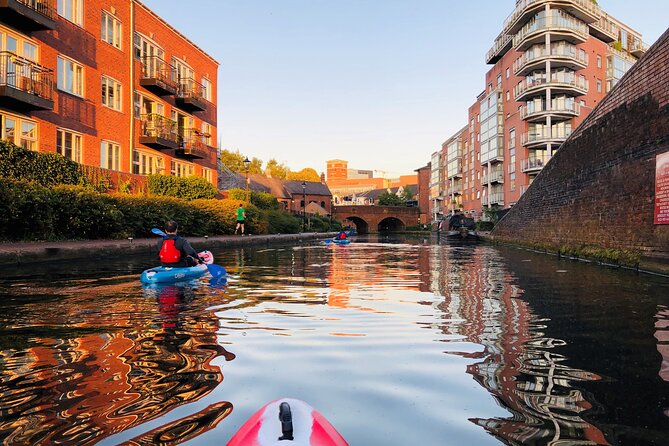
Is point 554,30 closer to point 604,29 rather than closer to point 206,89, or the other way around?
point 604,29

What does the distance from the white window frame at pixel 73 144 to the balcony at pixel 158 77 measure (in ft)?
20.1

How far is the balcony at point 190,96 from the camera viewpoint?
101ft

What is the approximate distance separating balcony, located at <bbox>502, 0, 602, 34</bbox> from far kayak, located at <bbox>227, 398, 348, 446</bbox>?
5269 centimetres

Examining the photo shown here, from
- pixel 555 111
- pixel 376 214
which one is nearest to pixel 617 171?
pixel 555 111

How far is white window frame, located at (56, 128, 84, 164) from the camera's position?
68.5ft

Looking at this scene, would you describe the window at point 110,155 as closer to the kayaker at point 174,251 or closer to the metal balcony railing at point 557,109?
the kayaker at point 174,251

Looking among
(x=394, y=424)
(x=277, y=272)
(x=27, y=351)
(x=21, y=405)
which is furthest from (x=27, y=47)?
(x=394, y=424)

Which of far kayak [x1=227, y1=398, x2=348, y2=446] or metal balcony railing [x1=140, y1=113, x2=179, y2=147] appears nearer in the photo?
far kayak [x1=227, y1=398, x2=348, y2=446]

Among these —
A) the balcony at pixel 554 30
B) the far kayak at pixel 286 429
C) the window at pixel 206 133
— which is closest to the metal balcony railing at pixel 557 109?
the balcony at pixel 554 30

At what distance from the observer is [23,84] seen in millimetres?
18297

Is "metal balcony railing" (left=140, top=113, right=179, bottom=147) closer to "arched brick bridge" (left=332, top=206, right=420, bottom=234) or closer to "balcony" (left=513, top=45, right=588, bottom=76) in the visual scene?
"balcony" (left=513, top=45, right=588, bottom=76)

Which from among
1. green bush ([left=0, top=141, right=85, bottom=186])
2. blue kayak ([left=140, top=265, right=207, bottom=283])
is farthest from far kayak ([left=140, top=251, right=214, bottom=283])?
green bush ([left=0, top=141, right=85, bottom=186])

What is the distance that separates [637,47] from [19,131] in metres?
65.1

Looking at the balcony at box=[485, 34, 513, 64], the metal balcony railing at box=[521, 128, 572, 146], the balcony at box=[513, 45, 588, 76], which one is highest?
the balcony at box=[485, 34, 513, 64]
